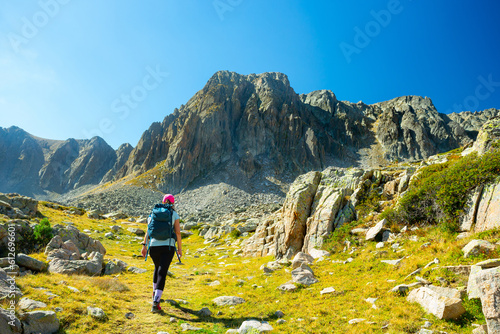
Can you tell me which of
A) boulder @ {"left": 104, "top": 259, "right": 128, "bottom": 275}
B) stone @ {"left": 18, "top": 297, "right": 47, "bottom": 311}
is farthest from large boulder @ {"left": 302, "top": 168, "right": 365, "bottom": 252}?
stone @ {"left": 18, "top": 297, "right": 47, "bottom": 311}

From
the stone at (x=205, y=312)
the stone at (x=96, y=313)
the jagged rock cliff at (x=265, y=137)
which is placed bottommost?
the stone at (x=205, y=312)

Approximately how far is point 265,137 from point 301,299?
472 feet

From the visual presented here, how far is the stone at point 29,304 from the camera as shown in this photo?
626 centimetres

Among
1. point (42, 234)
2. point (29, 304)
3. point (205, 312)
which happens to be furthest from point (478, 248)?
point (42, 234)

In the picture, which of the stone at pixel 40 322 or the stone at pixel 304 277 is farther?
the stone at pixel 304 277

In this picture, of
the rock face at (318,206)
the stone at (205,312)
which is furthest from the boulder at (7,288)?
the rock face at (318,206)

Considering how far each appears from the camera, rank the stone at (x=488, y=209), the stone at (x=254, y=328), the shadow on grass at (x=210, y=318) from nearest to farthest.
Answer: the stone at (x=254, y=328) → the shadow on grass at (x=210, y=318) → the stone at (x=488, y=209)

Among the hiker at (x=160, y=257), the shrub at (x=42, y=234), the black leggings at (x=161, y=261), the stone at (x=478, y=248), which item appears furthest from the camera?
the shrub at (x=42, y=234)

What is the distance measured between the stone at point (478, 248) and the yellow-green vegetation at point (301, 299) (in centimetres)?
33

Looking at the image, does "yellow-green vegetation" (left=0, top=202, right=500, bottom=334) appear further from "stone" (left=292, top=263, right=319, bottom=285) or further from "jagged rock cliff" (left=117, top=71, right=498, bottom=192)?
"jagged rock cliff" (left=117, top=71, right=498, bottom=192)

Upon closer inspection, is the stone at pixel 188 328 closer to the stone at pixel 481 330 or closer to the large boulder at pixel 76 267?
the stone at pixel 481 330

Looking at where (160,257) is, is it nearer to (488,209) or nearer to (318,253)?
(318,253)

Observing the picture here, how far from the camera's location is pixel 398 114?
600ft

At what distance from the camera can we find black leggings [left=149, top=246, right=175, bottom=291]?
8.78 meters
